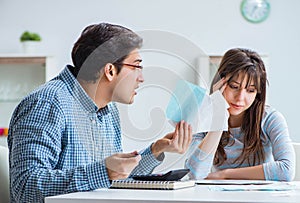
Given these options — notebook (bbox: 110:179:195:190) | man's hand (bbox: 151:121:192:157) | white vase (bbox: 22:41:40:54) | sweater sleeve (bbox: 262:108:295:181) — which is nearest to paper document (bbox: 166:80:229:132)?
man's hand (bbox: 151:121:192:157)

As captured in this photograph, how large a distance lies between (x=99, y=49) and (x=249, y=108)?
1.00m

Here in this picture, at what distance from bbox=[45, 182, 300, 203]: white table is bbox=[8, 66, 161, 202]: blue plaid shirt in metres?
0.08

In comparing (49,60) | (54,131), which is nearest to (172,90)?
(54,131)

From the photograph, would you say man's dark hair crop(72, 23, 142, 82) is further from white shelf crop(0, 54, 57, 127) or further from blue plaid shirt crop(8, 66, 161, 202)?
white shelf crop(0, 54, 57, 127)

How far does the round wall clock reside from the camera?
476 cm

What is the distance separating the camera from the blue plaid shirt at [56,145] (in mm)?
1646

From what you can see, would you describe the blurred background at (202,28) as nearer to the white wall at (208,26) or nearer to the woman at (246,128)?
the white wall at (208,26)

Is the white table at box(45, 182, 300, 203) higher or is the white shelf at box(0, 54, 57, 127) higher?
the white table at box(45, 182, 300, 203)

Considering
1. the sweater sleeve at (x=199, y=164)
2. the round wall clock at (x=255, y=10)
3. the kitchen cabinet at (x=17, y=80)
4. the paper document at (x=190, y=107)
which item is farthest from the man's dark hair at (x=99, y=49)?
the round wall clock at (x=255, y=10)

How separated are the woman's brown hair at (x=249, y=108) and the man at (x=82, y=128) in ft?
2.43

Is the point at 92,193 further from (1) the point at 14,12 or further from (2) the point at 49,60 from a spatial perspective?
(1) the point at 14,12

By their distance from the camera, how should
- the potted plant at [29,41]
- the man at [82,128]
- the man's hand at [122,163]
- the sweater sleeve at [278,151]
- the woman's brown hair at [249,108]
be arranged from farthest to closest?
1. the potted plant at [29,41]
2. the woman's brown hair at [249,108]
3. the sweater sleeve at [278,151]
4. the man at [82,128]
5. the man's hand at [122,163]

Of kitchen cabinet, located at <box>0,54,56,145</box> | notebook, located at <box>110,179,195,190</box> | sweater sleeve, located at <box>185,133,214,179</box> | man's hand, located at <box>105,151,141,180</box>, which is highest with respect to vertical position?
man's hand, located at <box>105,151,141,180</box>

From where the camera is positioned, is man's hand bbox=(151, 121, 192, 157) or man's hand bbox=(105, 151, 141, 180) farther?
man's hand bbox=(151, 121, 192, 157)
